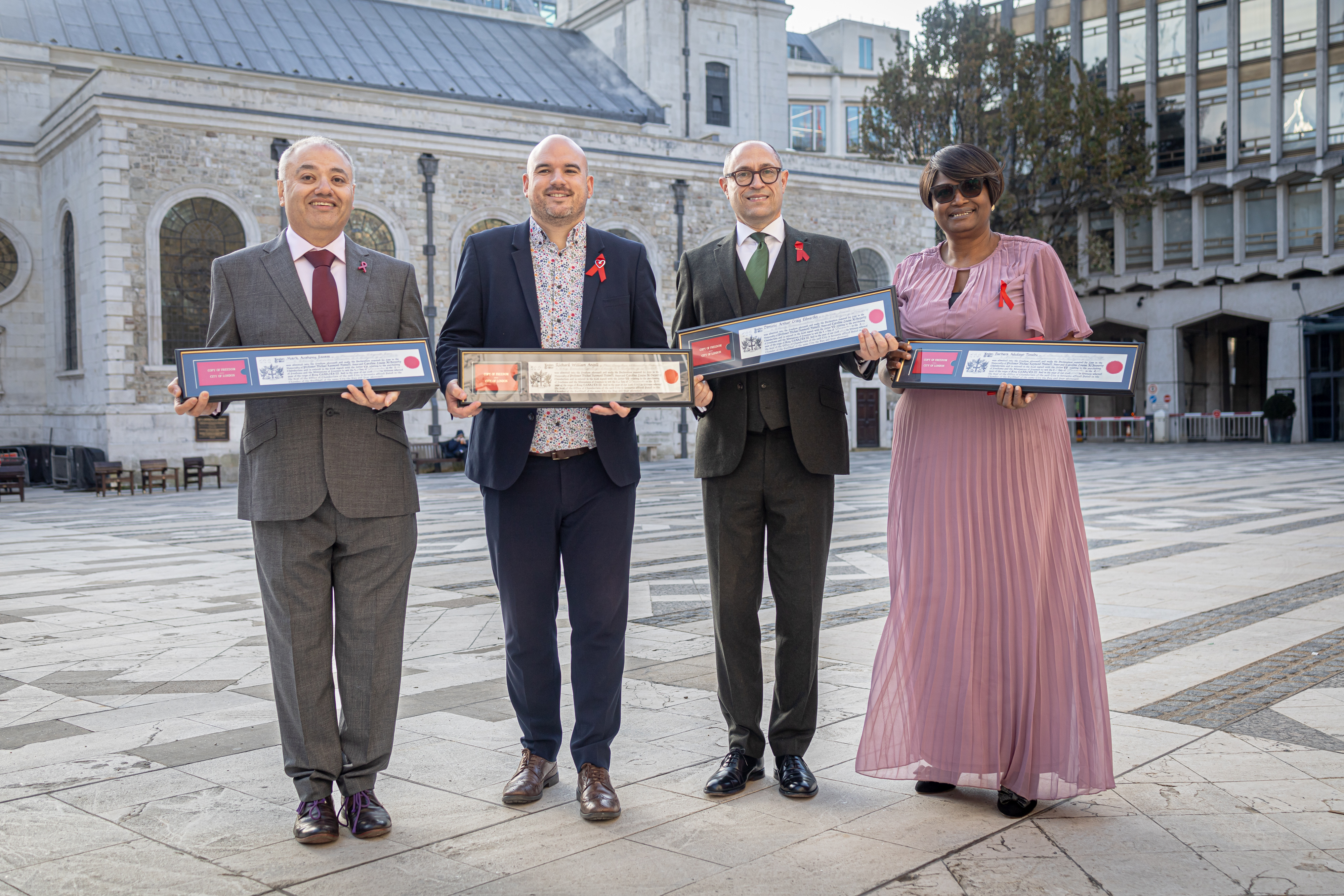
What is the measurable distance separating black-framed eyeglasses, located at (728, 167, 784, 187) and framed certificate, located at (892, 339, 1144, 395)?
83 centimetres

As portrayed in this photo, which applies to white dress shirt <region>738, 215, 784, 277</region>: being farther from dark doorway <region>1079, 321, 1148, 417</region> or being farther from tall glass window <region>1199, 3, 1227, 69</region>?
tall glass window <region>1199, 3, 1227, 69</region>

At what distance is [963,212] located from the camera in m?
3.64

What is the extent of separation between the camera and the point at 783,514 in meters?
3.77

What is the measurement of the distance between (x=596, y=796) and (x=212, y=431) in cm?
2077

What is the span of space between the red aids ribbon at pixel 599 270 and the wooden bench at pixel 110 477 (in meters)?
18.4

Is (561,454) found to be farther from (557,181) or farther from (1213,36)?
(1213,36)

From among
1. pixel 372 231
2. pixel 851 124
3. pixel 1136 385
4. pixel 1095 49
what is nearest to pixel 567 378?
pixel 372 231

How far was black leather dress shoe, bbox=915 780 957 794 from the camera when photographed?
358 cm

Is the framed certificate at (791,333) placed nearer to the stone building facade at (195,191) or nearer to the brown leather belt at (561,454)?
the brown leather belt at (561,454)

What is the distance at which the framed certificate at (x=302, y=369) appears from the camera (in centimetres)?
321

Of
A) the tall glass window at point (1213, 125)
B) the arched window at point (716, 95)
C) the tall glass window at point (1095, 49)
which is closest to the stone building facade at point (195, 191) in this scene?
the arched window at point (716, 95)

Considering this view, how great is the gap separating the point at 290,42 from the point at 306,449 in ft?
90.7

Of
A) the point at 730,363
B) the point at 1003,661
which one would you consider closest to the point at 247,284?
the point at 730,363

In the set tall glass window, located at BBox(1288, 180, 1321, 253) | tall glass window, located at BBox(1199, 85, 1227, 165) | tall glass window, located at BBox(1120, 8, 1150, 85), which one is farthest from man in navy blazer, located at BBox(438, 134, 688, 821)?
tall glass window, located at BBox(1120, 8, 1150, 85)
